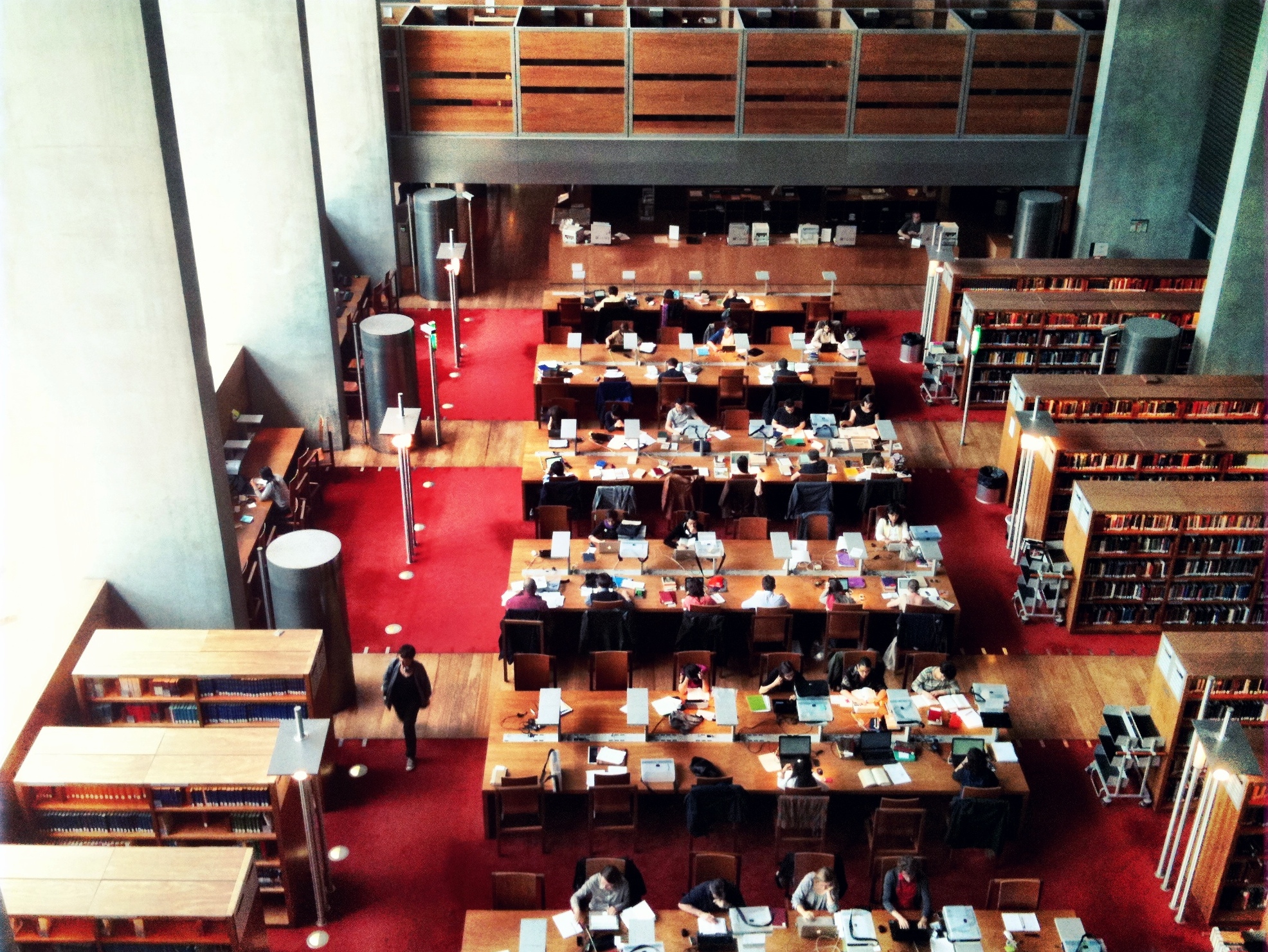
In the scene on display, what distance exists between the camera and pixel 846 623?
12547 mm

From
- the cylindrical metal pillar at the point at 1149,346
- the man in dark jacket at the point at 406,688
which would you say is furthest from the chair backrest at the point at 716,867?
the cylindrical metal pillar at the point at 1149,346

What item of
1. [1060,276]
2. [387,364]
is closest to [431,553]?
[387,364]

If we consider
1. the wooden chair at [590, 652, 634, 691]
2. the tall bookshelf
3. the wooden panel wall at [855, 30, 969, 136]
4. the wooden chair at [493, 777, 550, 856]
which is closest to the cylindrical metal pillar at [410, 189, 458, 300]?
the wooden panel wall at [855, 30, 969, 136]

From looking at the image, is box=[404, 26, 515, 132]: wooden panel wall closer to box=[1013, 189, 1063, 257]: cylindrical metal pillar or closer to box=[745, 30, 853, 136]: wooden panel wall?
box=[745, 30, 853, 136]: wooden panel wall

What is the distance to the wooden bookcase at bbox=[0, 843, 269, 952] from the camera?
8414 mm

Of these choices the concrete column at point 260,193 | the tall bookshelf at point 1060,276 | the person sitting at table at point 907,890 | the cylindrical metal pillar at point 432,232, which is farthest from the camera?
the cylindrical metal pillar at point 432,232

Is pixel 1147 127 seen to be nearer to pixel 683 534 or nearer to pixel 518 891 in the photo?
pixel 683 534

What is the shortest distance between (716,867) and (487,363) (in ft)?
35.7

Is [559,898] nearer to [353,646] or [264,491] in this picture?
[353,646]

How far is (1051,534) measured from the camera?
14602 mm

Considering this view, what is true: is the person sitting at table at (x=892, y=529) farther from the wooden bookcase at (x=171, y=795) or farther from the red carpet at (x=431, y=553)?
the wooden bookcase at (x=171, y=795)

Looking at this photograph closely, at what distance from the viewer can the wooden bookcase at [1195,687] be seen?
429 inches

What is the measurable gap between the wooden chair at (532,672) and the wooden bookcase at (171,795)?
8.07 feet

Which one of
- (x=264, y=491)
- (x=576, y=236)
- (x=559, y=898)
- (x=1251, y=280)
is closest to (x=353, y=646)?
(x=264, y=491)
